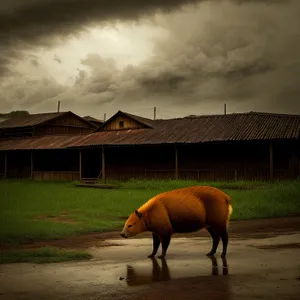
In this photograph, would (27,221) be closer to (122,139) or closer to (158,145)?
(158,145)

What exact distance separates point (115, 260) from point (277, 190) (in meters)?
13.1

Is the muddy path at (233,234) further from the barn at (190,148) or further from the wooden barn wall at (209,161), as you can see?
the wooden barn wall at (209,161)

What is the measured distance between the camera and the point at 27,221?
44.4 ft

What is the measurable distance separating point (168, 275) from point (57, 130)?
42.3 meters

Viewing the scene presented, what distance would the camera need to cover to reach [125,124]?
3662cm

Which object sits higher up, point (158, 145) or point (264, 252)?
point (158, 145)

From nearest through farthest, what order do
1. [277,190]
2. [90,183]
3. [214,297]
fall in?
[214,297] < [277,190] < [90,183]

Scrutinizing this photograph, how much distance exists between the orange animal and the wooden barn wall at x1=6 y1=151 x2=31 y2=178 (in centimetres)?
3492

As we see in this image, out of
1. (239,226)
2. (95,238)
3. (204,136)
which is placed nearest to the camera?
(95,238)

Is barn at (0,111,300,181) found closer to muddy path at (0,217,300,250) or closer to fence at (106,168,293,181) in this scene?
fence at (106,168,293,181)

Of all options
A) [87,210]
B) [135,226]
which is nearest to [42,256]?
[135,226]

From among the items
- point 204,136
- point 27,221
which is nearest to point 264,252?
point 27,221

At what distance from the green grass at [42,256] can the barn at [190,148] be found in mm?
18590

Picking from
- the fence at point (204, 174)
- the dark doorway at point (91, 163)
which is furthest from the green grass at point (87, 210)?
the dark doorway at point (91, 163)
